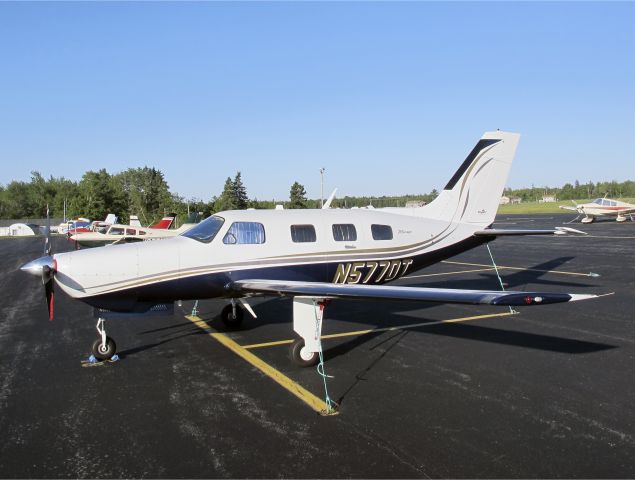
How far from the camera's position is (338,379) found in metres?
7.52

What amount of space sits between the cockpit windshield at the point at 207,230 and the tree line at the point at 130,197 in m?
64.9

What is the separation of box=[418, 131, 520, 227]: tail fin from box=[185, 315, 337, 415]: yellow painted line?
6.21 meters

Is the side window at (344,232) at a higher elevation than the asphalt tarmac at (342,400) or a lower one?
higher

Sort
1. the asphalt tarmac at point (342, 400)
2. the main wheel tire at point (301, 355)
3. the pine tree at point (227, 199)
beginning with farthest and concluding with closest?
the pine tree at point (227, 199) → the main wheel tire at point (301, 355) → the asphalt tarmac at point (342, 400)

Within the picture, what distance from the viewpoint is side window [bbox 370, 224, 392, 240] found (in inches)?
423

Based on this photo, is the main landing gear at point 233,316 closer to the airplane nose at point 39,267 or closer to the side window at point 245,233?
the side window at point 245,233

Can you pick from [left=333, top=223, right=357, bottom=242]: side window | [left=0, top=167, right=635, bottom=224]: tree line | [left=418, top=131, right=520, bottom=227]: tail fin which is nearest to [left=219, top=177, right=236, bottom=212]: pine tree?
[left=0, top=167, right=635, bottom=224]: tree line

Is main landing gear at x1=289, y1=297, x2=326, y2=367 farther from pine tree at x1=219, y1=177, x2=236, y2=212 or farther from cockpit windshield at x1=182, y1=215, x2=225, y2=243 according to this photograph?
pine tree at x1=219, y1=177, x2=236, y2=212

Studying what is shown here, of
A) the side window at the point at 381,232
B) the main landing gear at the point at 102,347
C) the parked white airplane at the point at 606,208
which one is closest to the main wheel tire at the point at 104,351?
the main landing gear at the point at 102,347

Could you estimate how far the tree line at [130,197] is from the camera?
280 ft

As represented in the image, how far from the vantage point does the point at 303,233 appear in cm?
998

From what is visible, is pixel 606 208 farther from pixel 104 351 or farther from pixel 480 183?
pixel 104 351

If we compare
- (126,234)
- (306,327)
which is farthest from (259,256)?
(126,234)

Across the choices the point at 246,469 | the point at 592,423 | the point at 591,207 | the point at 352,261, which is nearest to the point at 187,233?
the point at 352,261
